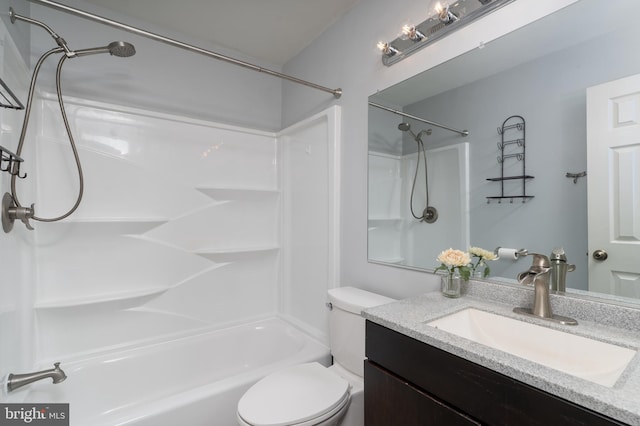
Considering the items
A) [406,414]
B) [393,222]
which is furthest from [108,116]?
[406,414]

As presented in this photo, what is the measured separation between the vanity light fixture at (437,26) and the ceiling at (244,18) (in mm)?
535

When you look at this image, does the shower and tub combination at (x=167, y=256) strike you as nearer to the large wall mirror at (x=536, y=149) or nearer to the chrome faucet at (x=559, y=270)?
the large wall mirror at (x=536, y=149)

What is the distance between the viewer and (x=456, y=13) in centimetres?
125

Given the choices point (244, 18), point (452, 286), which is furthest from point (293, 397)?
point (244, 18)

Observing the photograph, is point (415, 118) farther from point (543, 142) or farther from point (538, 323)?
point (538, 323)

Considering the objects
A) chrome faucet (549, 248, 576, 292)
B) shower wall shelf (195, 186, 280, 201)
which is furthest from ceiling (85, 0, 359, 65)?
chrome faucet (549, 248, 576, 292)

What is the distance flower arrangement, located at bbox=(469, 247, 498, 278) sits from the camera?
3.91 ft

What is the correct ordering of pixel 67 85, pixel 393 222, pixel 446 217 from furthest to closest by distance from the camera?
pixel 67 85 < pixel 393 222 < pixel 446 217

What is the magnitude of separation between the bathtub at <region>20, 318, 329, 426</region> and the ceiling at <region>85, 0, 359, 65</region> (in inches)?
84.7

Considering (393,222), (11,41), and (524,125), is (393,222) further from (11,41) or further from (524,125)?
(11,41)

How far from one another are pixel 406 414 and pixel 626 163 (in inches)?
40.2

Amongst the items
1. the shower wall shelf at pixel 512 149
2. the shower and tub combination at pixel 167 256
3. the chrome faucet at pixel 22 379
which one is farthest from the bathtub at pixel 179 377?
the shower wall shelf at pixel 512 149

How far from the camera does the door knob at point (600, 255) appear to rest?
3.11 feet

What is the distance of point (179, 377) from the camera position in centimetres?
196
